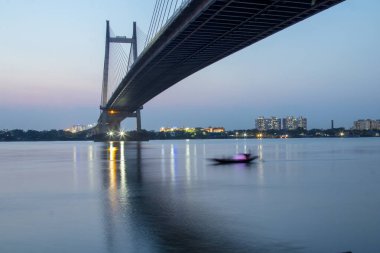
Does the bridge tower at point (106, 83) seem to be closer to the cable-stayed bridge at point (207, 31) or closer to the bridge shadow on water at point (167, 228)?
the cable-stayed bridge at point (207, 31)

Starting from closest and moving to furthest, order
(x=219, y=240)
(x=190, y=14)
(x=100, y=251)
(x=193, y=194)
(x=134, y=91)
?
1. (x=100, y=251)
2. (x=219, y=240)
3. (x=193, y=194)
4. (x=190, y=14)
5. (x=134, y=91)

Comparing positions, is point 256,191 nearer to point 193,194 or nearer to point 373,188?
point 193,194

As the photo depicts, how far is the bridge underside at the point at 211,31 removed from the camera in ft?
77.7

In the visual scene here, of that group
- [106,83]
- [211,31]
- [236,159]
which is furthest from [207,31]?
[106,83]

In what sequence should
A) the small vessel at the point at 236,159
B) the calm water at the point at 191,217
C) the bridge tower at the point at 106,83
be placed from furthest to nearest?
1. the bridge tower at the point at 106,83
2. the small vessel at the point at 236,159
3. the calm water at the point at 191,217

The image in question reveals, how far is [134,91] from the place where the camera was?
192 feet

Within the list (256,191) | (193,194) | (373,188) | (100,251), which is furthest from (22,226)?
(373,188)

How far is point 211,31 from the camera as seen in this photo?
28812 mm

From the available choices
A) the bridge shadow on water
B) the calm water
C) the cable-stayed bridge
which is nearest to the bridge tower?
the cable-stayed bridge

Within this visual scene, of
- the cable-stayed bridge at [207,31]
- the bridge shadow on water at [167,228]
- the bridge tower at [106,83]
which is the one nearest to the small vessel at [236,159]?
the cable-stayed bridge at [207,31]

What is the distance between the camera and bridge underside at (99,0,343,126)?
23681 mm

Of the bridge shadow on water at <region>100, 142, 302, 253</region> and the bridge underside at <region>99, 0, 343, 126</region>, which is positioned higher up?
the bridge underside at <region>99, 0, 343, 126</region>

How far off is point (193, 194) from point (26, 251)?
952 cm

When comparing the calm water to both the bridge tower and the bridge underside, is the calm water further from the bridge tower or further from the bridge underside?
the bridge tower
